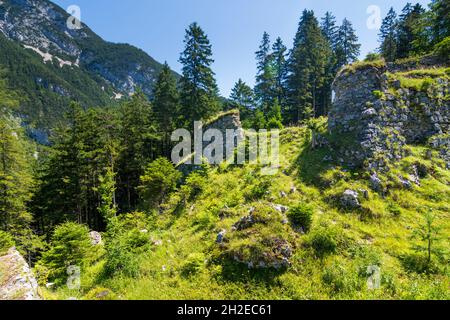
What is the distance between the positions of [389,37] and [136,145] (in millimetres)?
47141

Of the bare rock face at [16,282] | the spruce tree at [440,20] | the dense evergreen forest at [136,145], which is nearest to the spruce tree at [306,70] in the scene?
the dense evergreen forest at [136,145]

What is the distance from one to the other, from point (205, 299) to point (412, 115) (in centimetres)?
1913

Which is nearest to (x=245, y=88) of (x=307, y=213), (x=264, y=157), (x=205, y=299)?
(x=264, y=157)

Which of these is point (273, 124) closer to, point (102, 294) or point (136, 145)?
point (136, 145)

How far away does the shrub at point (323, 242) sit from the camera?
9117mm

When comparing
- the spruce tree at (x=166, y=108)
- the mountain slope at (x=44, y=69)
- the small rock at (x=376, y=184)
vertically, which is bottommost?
the small rock at (x=376, y=184)

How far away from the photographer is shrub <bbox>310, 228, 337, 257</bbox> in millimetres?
9117

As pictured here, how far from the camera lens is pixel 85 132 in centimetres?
2302

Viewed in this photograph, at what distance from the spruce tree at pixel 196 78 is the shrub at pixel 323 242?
2122 cm

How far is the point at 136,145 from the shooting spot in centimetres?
2683

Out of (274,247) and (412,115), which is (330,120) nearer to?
(412,115)

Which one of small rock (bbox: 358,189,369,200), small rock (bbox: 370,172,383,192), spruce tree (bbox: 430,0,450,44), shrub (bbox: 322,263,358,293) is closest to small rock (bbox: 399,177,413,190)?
small rock (bbox: 370,172,383,192)

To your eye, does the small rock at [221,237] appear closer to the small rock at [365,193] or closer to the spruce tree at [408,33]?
the small rock at [365,193]

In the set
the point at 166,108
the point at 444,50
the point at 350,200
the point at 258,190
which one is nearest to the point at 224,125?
the point at 166,108
